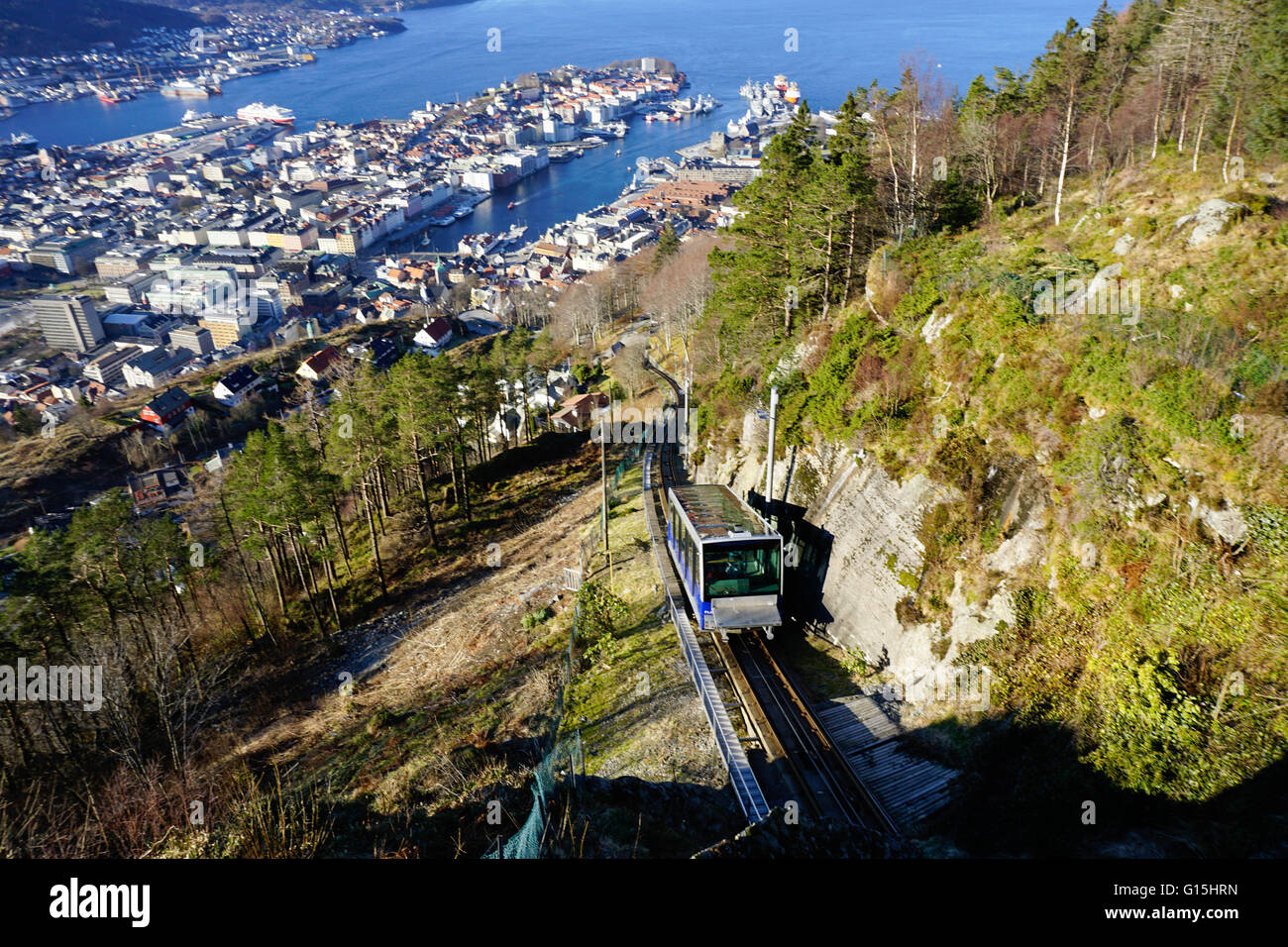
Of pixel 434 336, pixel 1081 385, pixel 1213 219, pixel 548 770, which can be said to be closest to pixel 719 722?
pixel 548 770

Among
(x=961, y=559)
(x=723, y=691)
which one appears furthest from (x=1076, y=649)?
(x=723, y=691)

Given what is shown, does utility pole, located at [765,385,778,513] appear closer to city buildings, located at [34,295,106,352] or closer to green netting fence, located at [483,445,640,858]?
green netting fence, located at [483,445,640,858]

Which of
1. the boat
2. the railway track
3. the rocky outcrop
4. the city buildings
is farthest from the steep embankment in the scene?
the boat

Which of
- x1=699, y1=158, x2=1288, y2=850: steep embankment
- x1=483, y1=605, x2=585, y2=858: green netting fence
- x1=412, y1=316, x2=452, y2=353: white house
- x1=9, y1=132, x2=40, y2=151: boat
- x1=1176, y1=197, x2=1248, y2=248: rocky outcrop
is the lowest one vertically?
x1=412, y1=316, x2=452, y2=353: white house

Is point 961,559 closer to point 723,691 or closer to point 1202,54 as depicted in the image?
point 723,691

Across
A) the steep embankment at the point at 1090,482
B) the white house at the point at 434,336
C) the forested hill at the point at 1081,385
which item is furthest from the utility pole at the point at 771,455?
the white house at the point at 434,336
